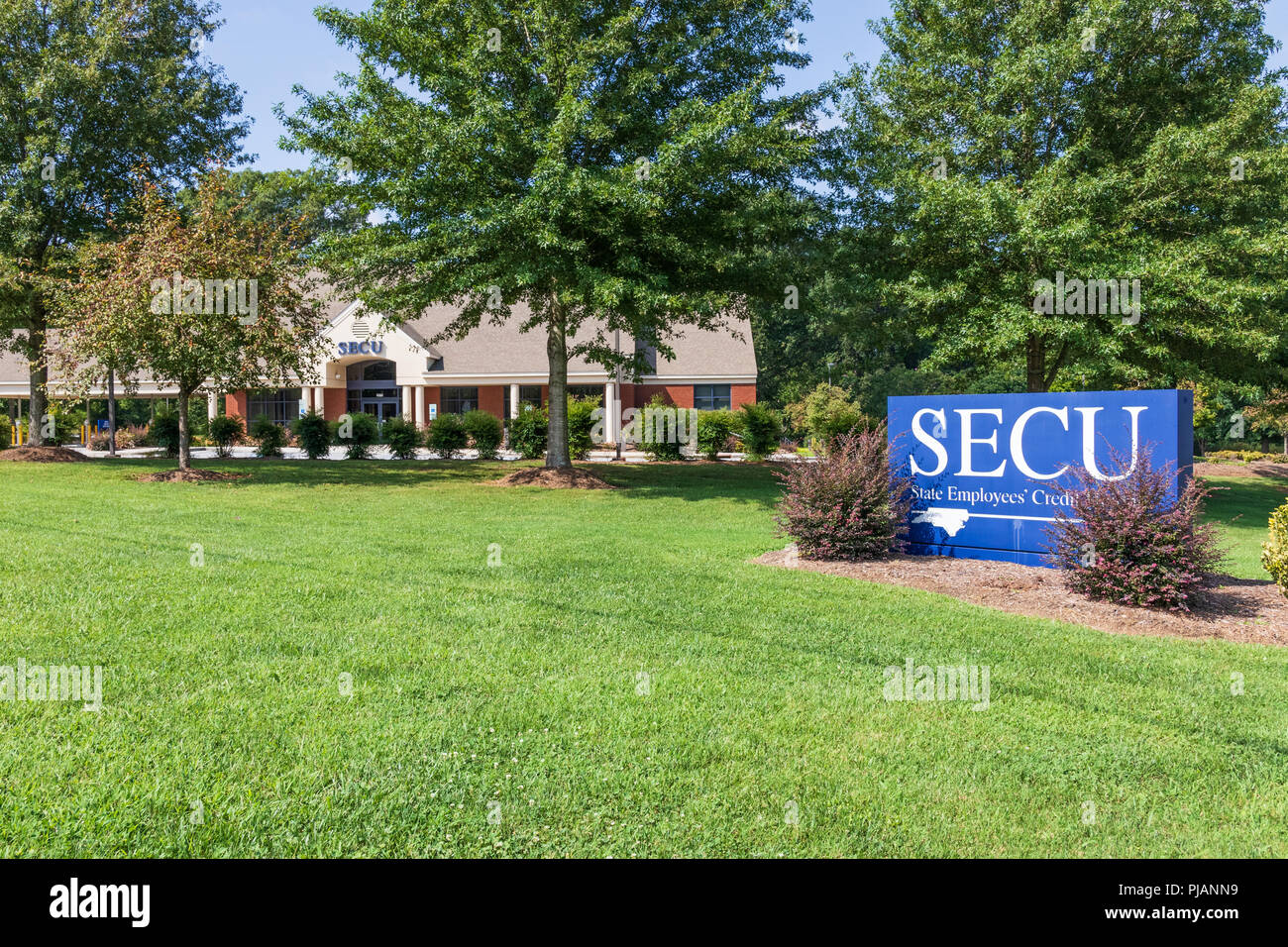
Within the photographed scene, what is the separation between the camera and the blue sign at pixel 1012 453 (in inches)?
308

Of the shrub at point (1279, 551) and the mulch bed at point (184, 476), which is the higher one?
the mulch bed at point (184, 476)

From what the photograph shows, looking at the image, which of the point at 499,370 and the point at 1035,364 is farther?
the point at 499,370

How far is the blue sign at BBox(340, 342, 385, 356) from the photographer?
116 ft

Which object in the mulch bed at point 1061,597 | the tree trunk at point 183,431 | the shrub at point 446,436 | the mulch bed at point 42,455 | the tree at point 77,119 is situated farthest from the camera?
the shrub at point 446,436

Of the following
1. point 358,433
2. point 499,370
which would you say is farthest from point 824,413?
point 358,433

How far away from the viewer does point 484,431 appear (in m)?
26.3

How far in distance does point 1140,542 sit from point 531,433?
65.5ft

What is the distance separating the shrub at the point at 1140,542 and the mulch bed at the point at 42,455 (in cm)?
2567

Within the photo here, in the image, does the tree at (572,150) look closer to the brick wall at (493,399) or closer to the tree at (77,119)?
the tree at (77,119)

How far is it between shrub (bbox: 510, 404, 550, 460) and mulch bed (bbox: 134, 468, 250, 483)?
8586 millimetres

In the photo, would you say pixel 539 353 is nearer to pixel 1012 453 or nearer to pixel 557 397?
pixel 557 397

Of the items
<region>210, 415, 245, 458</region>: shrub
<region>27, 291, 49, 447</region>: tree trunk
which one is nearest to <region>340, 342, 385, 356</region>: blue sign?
<region>210, 415, 245, 458</region>: shrub

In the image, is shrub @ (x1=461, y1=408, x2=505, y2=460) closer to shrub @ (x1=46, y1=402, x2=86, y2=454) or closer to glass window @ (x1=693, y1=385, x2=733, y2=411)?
glass window @ (x1=693, y1=385, x2=733, y2=411)

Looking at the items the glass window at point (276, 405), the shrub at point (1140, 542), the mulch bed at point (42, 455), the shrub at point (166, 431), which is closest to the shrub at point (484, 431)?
the mulch bed at point (42, 455)
